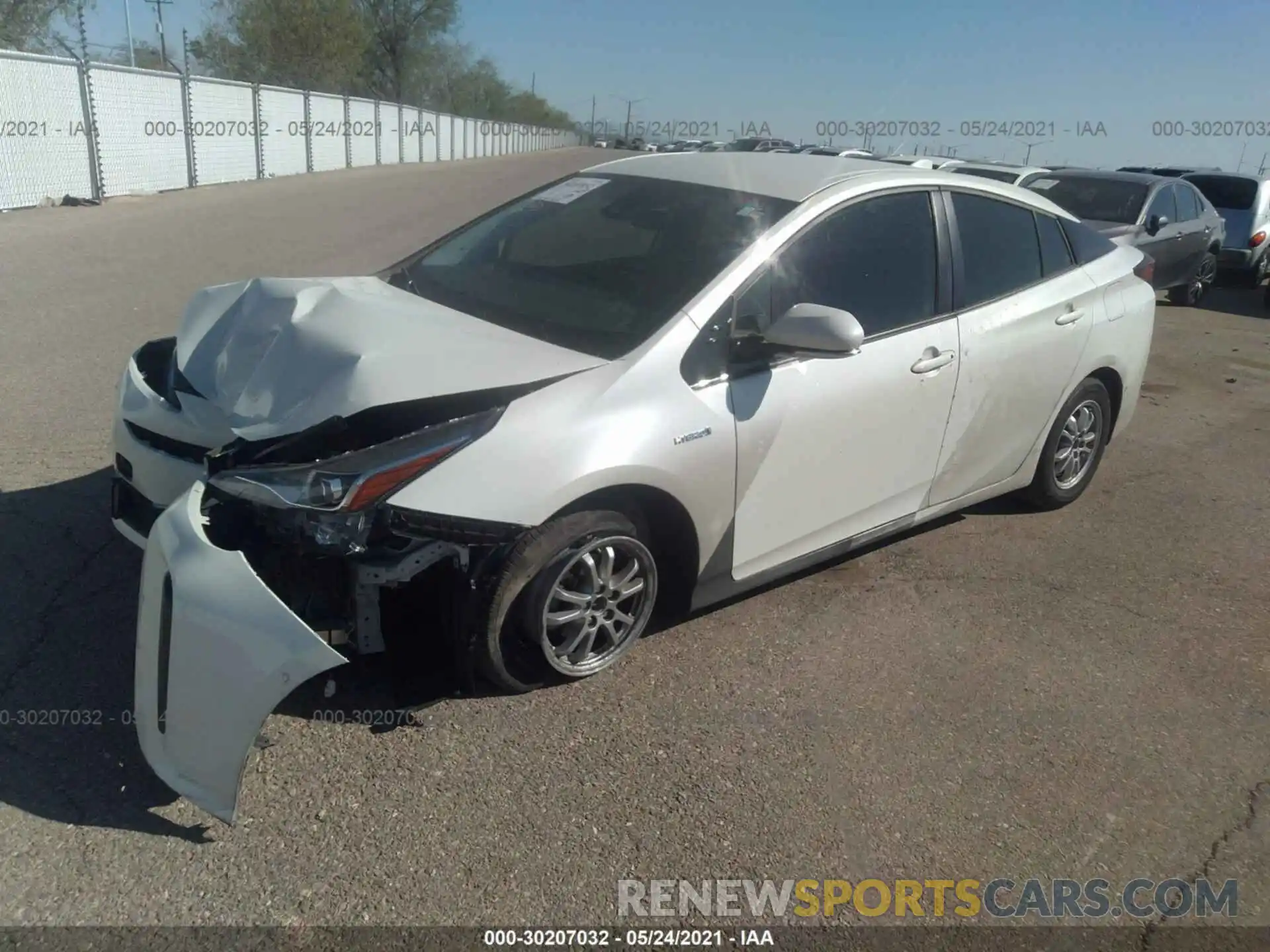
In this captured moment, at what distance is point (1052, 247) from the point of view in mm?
4879

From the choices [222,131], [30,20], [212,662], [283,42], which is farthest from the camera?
[283,42]

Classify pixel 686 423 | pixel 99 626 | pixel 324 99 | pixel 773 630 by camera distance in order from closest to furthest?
pixel 686 423, pixel 99 626, pixel 773 630, pixel 324 99

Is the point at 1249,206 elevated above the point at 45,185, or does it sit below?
above

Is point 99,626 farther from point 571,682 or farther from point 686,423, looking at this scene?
point 686,423

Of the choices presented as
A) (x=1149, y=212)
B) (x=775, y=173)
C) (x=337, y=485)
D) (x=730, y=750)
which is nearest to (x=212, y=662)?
(x=337, y=485)

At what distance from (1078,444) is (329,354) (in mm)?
3930

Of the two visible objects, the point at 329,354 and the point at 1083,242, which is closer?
the point at 329,354

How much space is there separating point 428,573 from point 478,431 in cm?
45

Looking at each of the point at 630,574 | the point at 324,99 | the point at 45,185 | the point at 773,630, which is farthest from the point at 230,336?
the point at 324,99

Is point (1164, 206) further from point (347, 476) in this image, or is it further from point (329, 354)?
point (347, 476)

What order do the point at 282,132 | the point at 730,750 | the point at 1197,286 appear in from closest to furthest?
the point at 730,750 < the point at 1197,286 < the point at 282,132

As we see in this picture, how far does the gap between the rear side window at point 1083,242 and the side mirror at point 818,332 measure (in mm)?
2259

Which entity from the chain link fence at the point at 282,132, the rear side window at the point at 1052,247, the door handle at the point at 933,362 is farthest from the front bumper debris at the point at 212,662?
the chain link fence at the point at 282,132

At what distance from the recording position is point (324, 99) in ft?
100
